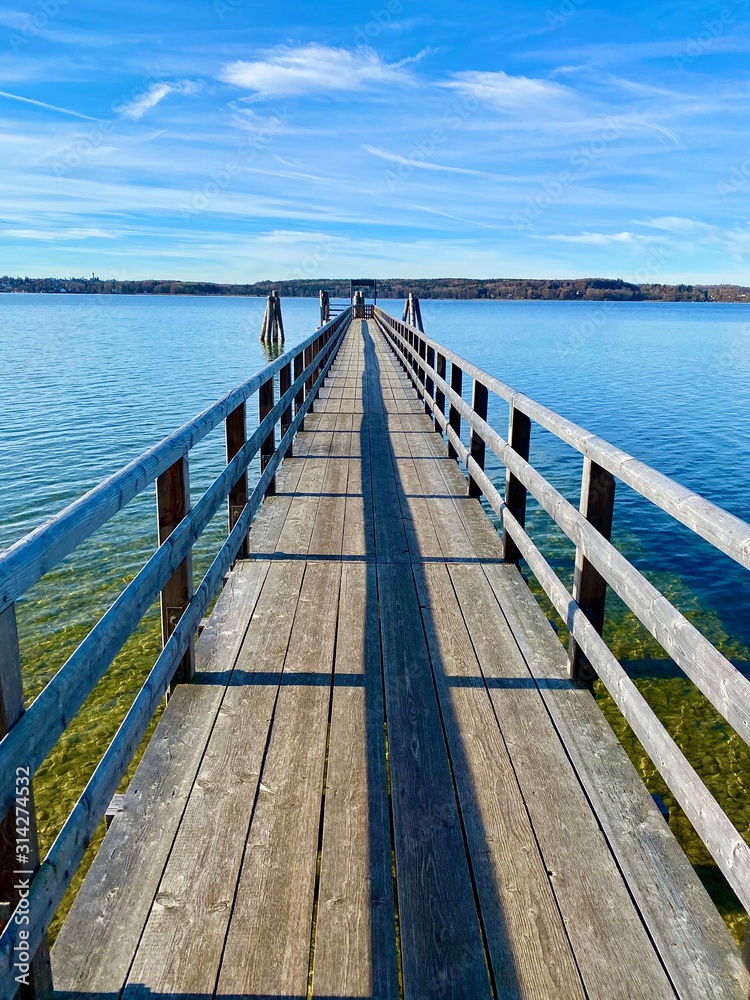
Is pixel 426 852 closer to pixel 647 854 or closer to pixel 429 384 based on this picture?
pixel 647 854

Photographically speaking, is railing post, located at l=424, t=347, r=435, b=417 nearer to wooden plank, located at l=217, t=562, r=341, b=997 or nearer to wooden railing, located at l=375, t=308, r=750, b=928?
wooden railing, located at l=375, t=308, r=750, b=928

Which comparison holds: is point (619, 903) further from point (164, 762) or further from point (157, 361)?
point (157, 361)

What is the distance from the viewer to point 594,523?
3277 millimetres

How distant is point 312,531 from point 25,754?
418cm

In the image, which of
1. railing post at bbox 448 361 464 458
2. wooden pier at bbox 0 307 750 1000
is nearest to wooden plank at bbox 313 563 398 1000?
wooden pier at bbox 0 307 750 1000

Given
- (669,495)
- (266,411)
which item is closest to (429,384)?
(266,411)

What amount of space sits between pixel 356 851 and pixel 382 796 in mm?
299

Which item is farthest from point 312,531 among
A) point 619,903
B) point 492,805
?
point 619,903

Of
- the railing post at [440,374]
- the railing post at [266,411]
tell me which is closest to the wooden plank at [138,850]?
the railing post at [266,411]

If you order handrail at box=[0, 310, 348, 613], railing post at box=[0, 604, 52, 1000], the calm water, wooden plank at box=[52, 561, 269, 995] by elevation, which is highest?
handrail at box=[0, 310, 348, 613]

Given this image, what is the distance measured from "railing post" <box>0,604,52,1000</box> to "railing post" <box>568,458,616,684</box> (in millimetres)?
2239

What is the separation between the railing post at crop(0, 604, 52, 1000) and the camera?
1637 mm

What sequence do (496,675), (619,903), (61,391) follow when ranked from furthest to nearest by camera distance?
(61,391), (496,675), (619,903)

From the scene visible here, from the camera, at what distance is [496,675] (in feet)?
12.0
